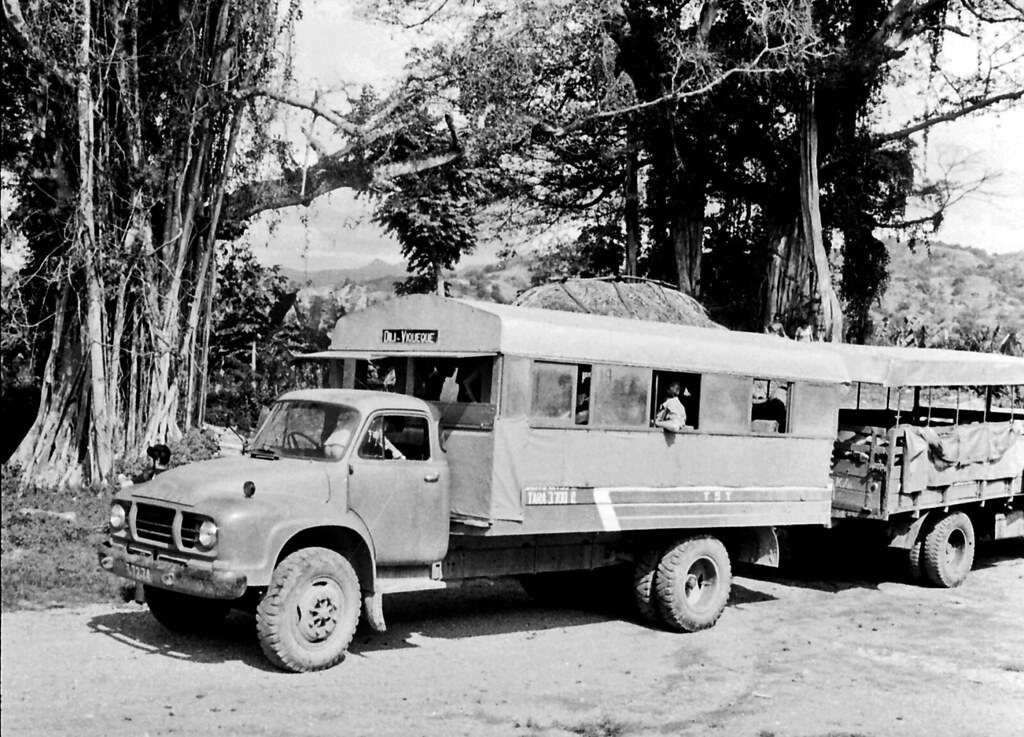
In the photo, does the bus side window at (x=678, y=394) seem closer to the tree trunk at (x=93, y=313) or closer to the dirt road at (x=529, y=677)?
the dirt road at (x=529, y=677)

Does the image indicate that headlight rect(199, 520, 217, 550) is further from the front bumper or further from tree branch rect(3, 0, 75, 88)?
tree branch rect(3, 0, 75, 88)

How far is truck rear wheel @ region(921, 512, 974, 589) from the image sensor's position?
13438 millimetres

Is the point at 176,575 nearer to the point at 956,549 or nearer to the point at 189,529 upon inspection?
the point at 189,529

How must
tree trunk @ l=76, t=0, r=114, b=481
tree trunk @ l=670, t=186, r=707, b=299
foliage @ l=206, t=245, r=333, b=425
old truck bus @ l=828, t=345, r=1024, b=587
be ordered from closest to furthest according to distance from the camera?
old truck bus @ l=828, t=345, r=1024, b=587, tree trunk @ l=76, t=0, r=114, b=481, foliage @ l=206, t=245, r=333, b=425, tree trunk @ l=670, t=186, r=707, b=299

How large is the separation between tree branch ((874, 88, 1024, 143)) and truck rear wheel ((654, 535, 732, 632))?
17.2m

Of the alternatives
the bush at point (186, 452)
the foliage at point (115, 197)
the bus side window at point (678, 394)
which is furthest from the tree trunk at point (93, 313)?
the bus side window at point (678, 394)

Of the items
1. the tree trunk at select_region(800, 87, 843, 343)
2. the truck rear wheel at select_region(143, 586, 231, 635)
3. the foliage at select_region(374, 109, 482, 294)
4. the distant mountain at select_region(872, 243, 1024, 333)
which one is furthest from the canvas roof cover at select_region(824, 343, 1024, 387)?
the distant mountain at select_region(872, 243, 1024, 333)

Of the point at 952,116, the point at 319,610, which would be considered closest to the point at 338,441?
the point at 319,610

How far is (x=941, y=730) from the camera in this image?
7.58 meters

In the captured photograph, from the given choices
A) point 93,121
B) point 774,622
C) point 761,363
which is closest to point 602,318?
point 761,363

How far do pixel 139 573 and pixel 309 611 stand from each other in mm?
1207

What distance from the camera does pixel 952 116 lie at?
2514cm

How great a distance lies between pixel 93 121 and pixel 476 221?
11.8m

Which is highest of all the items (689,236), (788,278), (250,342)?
(689,236)
